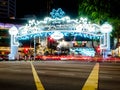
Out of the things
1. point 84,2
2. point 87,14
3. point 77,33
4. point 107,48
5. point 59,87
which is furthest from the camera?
point 77,33

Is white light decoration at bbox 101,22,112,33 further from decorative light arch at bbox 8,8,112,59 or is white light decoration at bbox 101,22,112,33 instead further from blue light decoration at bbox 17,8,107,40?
blue light decoration at bbox 17,8,107,40

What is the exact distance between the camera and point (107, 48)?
46.1 metres

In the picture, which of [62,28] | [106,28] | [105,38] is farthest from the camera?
[62,28]

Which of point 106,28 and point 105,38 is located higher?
point 106,28

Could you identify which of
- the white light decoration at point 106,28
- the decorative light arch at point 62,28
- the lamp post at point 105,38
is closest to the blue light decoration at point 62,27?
the decorative light arch at point 62,28

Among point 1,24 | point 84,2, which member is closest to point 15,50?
point 84,2

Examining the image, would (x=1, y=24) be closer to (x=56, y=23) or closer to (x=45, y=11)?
(x=45, y=11)

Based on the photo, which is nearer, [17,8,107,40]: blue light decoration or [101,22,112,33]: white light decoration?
[101,22,112,33]: white light decoration

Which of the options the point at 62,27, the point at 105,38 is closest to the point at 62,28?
the point at 62,27

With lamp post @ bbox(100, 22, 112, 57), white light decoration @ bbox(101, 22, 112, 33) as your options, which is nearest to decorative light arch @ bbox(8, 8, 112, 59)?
lamp post @ bbox(100, 22, 112, 57)

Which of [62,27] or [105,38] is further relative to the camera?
[62,27]

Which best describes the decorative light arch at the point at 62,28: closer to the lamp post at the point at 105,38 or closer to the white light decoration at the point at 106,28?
the lamp post at the point at 105,38

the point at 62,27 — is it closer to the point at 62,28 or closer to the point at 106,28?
the point at 62,28

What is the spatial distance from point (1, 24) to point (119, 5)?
64737 mm
